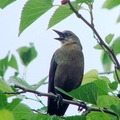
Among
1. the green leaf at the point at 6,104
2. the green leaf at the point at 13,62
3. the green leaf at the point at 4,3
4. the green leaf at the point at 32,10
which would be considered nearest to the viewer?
the green leaf at the point at 6,104

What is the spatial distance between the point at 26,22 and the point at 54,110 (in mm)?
1978

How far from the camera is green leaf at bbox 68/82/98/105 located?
1844mm

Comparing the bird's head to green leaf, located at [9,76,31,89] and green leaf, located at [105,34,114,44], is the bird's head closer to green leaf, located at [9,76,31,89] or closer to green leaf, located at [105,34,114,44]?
green leaf, located at [105,34,114,44]

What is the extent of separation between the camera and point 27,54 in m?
3.00

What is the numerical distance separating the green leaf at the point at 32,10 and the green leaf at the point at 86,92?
576mm

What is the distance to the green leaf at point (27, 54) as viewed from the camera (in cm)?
300

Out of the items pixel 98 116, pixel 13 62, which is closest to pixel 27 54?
pixel 13 62

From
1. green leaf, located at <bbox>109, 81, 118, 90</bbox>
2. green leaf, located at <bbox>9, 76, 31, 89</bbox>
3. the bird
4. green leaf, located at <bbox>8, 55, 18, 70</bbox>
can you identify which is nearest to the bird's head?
the bird

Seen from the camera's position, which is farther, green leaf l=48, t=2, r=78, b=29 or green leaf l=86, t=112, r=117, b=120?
green leaf l=48, t=2, r=78, b=29

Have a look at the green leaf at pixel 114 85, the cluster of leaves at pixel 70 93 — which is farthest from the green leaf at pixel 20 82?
the green leaf at pixel 114 85

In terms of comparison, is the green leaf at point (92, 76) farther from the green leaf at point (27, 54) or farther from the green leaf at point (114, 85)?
the green leaf at point (27, 54)

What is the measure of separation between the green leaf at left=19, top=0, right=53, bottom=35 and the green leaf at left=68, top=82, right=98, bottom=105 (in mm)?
576

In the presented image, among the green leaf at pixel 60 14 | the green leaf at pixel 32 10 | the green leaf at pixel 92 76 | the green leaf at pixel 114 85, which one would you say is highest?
the green leaf at pixel 32 10

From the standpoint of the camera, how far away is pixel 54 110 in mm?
4027
